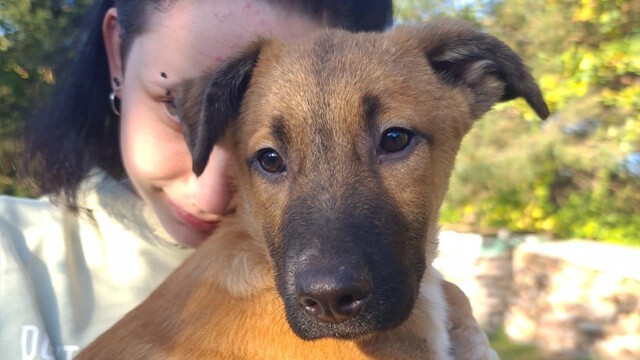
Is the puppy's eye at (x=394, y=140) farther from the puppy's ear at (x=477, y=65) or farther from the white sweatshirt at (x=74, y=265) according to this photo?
the white sweatshirt at (x=74, y=265)

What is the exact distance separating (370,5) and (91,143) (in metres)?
1.70

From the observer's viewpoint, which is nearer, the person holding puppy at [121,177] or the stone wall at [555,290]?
the person holding puppy at [121,177]

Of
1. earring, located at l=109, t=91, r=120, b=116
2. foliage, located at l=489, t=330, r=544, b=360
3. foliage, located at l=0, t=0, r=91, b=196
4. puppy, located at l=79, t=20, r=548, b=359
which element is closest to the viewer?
puppy, located at l=79, t=20, r=548, b=359

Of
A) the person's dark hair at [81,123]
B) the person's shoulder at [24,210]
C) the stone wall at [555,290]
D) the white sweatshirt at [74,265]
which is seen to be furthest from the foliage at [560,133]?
the white sweatshirt at [74,265]

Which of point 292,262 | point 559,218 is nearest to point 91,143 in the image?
point 292,262

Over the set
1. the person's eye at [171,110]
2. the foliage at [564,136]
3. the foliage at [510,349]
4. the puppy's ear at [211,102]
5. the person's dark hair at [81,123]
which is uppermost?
the puppy's ear at [211,102]

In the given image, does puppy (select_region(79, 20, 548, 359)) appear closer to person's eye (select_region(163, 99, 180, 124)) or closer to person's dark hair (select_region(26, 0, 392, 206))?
person's eye (select_region(163, 99, 180, 124))

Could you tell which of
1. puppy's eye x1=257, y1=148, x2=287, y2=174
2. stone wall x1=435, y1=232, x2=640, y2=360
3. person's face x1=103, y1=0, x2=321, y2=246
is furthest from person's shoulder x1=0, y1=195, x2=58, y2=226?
stone wall x1=435, y1=232, x2=640, y2=360

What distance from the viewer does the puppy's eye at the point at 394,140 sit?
2260mm

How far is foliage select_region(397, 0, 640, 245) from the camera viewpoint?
7.02m

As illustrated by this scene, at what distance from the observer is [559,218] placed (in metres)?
8.57

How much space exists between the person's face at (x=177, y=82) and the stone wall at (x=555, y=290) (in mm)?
3491

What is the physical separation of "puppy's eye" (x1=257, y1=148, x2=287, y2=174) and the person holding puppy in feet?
1.31

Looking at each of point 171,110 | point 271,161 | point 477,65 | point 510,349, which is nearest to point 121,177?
point 171,110
